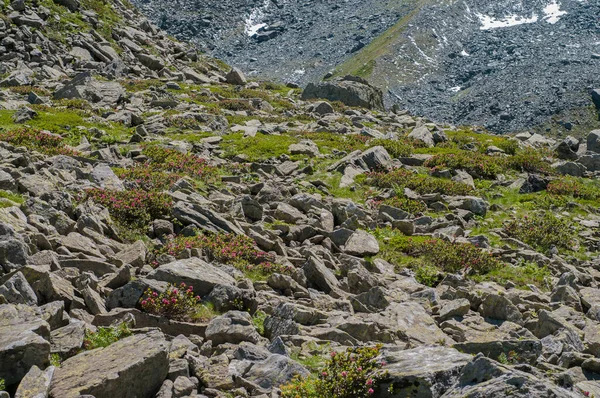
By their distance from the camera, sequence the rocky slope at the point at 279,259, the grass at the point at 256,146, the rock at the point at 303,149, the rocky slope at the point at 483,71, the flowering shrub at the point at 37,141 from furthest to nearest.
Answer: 1. the rocky slope at the point at 483,71
2. the rock at the point at 303,149
3. the grass at the point at 256,146
4. the flowering shrub at the point at 37,141
5. the rocky slope at the point at 279,259

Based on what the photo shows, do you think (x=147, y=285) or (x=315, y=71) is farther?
(x=315, y=71)

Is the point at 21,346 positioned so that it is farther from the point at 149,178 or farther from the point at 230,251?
the point at 149,178

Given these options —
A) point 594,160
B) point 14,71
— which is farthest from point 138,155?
point 594,160

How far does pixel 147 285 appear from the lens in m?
10.9

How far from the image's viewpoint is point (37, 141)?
24.6 metres

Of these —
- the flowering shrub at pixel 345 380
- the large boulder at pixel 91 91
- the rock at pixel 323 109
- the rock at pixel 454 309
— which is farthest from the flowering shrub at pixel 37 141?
the rock at pixel 323 109

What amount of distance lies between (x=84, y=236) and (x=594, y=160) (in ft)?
103

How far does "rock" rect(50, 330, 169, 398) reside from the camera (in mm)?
6984

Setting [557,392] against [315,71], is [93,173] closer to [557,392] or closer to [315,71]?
[557,392]

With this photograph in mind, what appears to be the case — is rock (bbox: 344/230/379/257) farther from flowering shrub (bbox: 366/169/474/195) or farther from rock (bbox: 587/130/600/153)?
rock (bbox: 587/130/600/153)

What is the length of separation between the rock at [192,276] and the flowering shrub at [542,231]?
45.2ft

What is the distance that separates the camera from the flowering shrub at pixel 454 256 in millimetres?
18156

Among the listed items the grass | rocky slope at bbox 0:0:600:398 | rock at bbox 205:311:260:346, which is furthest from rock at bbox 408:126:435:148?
rock at bbox 205:311:260:346

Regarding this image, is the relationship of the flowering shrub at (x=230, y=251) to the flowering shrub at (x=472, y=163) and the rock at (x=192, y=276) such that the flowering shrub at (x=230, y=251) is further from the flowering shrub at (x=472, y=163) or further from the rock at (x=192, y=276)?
the flowering shrub at (x=472, y=163)
